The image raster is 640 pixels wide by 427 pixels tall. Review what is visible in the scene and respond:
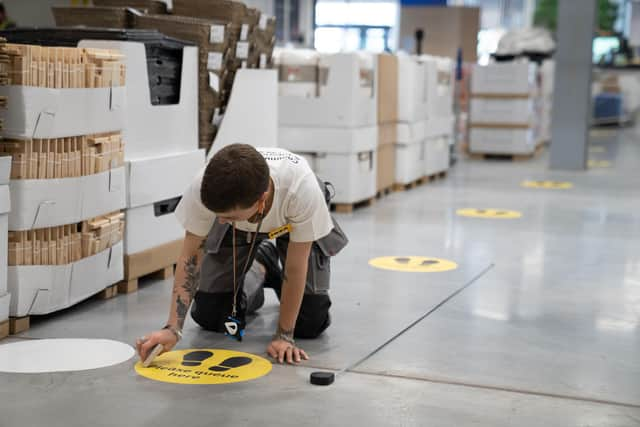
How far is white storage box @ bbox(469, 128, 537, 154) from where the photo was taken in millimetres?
11258

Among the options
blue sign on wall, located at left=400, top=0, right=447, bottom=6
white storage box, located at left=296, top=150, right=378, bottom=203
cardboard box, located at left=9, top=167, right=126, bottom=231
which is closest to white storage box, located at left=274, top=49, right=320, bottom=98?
white storage box, located at left=296, top=150, right=378, bottom=203

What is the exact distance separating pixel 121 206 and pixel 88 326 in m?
0.65

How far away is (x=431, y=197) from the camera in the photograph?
26.1 feet

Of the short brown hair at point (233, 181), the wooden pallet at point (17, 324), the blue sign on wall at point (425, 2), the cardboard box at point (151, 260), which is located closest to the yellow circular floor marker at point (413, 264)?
the cardboard box at point (151, 260)

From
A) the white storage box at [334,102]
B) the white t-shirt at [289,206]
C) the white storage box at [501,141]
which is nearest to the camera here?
the white t-shirt at [289,206]

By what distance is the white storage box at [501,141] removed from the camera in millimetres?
11258

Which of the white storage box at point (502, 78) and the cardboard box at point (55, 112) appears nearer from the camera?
the cardboard box at point (55, 112)

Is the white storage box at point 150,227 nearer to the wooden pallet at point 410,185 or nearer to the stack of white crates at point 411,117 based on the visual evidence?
the stack of white crates at point 411,117

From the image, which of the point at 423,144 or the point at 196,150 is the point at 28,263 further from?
the point at 423,144

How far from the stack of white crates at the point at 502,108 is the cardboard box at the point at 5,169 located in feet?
28.1

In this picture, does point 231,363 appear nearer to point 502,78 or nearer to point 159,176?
point 159,176

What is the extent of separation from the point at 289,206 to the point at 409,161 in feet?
18.3

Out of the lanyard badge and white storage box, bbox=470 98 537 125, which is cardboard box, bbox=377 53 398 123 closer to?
white storage box, bbox=470 98 537 125

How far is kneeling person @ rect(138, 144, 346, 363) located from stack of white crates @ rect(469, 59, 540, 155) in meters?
7.91
